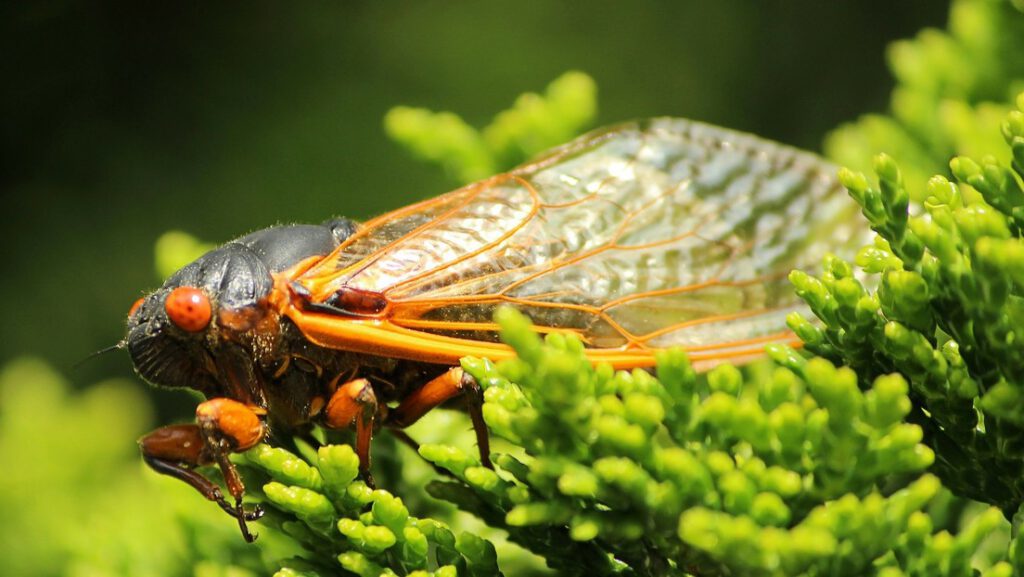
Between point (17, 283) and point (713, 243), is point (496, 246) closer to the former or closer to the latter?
Answer: point (713, 243)

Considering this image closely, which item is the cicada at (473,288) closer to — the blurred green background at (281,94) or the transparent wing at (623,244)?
the transparent wing at (623,244)

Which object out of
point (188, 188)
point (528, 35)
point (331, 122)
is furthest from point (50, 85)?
point (528, 35)

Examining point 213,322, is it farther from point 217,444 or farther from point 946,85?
point 946,85

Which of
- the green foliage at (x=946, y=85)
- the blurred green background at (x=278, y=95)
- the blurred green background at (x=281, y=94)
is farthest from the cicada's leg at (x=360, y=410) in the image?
the blurred green background at (x=281, y=94)

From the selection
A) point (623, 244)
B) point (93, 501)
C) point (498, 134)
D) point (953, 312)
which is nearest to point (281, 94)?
point (498, 134)

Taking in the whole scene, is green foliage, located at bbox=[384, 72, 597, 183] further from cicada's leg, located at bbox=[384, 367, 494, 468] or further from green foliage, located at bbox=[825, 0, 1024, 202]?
cicada's leg, located at bbox=[384, 367, 494, 468]
